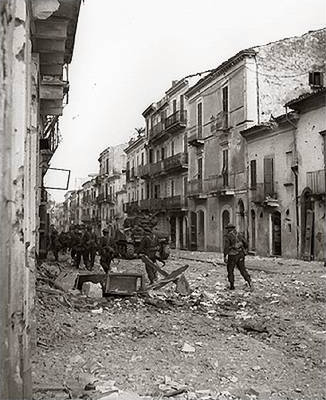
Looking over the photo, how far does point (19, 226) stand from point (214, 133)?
27.2 metres

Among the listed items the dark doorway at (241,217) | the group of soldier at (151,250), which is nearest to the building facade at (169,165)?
the dark doorway at (241,217)

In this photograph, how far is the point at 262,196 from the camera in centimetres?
2489

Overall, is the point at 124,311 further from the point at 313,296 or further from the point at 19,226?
the point at 19,226

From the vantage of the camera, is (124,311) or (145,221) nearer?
(124,311)

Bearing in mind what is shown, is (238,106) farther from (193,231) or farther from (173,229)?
(173,229)

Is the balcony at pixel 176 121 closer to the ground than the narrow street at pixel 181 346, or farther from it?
farther from it

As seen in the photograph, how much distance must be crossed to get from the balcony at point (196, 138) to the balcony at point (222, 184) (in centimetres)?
252

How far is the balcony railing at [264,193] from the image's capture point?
960 inches

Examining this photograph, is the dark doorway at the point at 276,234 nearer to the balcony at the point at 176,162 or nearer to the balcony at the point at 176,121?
the balcony at the point at 176,162

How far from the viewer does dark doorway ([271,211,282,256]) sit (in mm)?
24391

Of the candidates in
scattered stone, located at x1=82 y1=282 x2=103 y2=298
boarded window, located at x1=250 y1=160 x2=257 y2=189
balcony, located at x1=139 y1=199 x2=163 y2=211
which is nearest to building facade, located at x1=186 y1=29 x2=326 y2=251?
boarded window, located at x1=250 y1=160 x2=257 y2=189

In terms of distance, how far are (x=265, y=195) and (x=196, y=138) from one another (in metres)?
9.54

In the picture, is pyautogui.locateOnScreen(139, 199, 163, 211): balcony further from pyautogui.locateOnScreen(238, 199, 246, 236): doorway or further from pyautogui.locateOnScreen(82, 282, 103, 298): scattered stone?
pyautogui.locateOnScreen(82, 282, 103, 298): scattered stone

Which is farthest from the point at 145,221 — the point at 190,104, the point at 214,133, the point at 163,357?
the point at 163,357
